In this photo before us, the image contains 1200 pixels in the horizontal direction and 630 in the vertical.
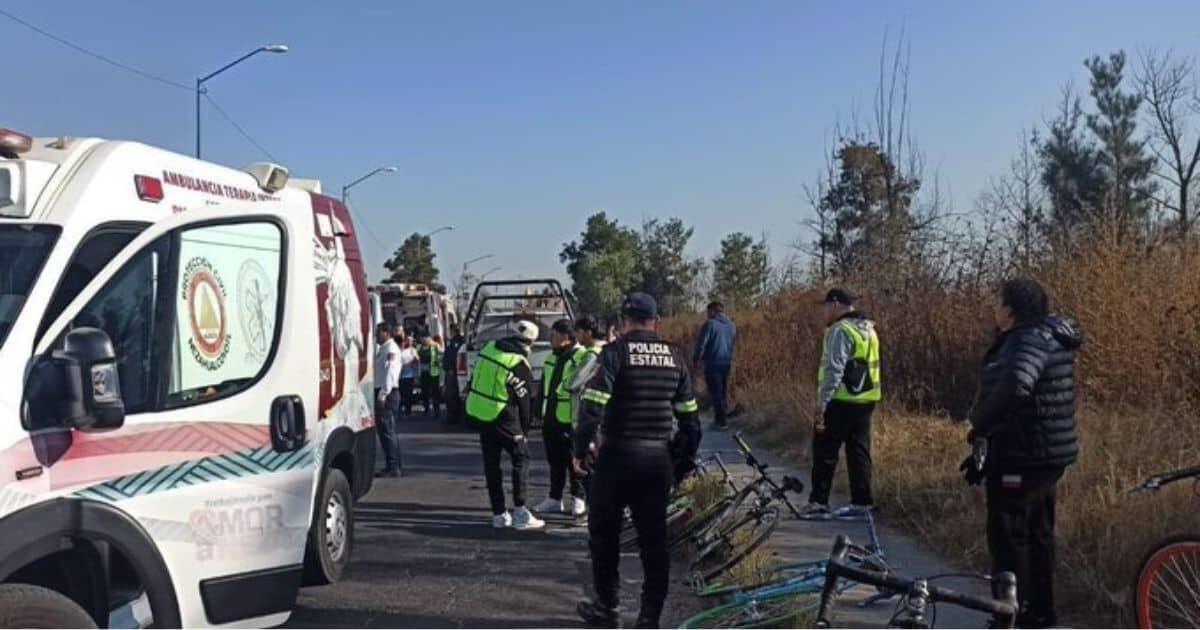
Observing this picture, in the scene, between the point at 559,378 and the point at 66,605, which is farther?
the point at 559,378

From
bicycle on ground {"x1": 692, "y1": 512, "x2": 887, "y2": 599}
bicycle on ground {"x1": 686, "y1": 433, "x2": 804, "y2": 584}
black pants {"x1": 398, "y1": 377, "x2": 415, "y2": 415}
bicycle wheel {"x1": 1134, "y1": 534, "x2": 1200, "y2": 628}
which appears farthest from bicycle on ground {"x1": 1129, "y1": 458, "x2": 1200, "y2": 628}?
black pants {"x1": 398, "y1": 377, "x2": 415, "y2": 415}

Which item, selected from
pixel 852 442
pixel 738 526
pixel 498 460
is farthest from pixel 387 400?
pixel 738 526

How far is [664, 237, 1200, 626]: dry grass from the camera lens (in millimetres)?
6152

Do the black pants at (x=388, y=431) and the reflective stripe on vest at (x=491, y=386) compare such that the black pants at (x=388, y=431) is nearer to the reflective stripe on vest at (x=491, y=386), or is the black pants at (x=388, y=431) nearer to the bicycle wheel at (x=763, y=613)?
the reflective stripe on vest at (x=491, y=386)

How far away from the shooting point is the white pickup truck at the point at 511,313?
1703 centimetres

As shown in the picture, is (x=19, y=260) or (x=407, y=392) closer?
(x=19, y=260)

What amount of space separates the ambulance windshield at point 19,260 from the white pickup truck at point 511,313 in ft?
39.4

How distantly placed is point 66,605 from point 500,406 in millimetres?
5254

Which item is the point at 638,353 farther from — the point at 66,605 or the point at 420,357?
the point at 420,357

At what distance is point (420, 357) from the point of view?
21.4 meters

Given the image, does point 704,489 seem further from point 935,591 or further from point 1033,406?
point 935,591

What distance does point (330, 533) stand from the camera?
22.3ft

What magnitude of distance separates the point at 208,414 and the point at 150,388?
0.29 m

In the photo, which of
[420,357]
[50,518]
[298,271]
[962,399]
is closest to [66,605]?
[50,518]
